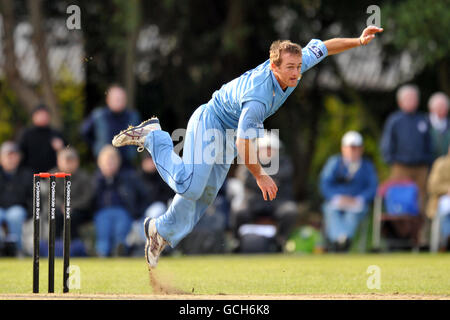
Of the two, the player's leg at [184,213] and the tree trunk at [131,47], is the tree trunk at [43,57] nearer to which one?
the tree trunk at [131,47]

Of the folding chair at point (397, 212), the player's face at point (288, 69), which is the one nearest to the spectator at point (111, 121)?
the folding chair at point (397, 212)

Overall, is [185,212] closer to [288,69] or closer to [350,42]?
[288,69]

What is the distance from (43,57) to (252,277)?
9.60m

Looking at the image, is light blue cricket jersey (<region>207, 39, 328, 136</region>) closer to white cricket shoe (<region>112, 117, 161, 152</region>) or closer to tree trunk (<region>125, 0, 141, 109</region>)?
white cricket shoe (<region>112, 117, 161, 152</region>)

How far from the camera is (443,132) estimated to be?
15.0 m

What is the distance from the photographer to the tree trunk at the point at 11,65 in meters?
17.5

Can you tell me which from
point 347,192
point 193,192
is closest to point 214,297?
point 193,192

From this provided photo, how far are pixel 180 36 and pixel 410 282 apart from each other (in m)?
10.6

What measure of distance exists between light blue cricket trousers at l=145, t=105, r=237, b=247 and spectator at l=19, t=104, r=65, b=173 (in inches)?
248

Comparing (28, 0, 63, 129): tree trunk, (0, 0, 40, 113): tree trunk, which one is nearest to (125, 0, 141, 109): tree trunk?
(28, 0, 63, 129): tree trunk

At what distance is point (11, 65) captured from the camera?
18078mm

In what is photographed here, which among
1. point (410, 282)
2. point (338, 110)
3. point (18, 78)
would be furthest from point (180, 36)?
point (410, 282)

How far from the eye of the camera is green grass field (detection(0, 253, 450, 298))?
8273 mm

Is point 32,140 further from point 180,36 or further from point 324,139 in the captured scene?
point 324,139
